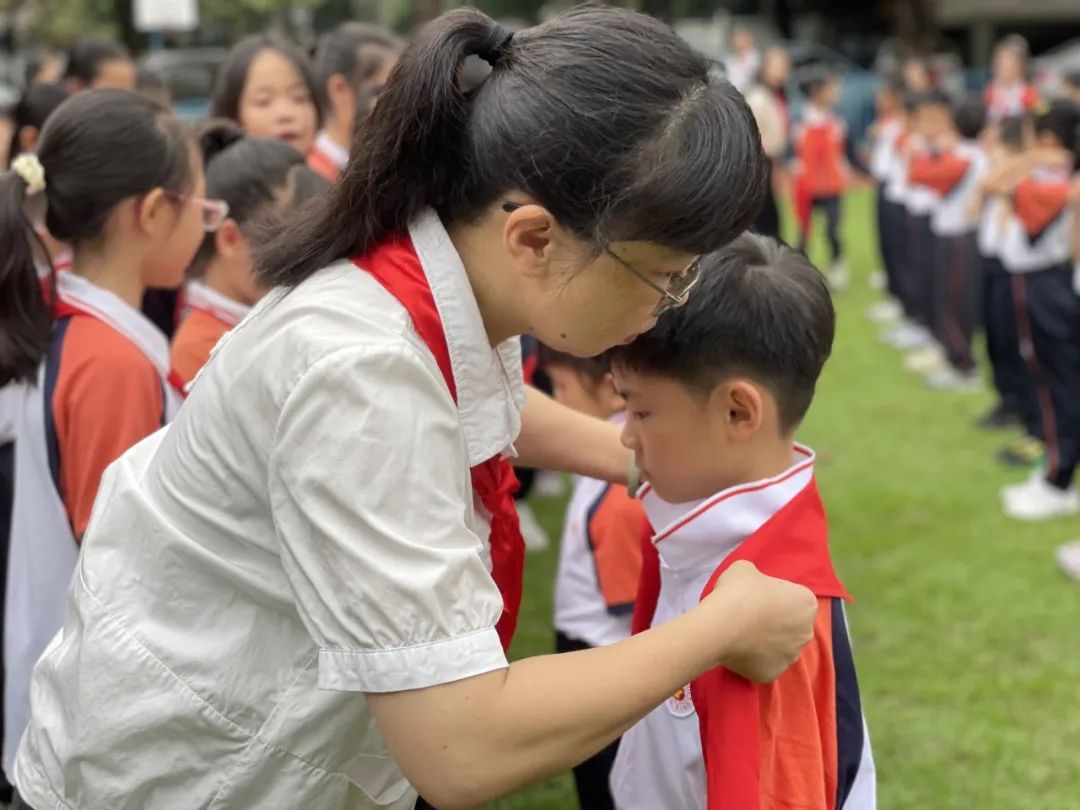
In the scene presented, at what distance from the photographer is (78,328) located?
2.37 metres

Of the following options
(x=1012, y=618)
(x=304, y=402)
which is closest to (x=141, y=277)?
(x=304, y=402)

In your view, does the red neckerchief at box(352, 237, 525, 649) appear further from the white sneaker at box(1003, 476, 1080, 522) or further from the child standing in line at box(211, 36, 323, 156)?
the white sneaker at box(1003, 476, 1080, 522)

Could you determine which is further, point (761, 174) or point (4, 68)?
point (4, 68)

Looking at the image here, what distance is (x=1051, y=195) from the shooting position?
19.7ft

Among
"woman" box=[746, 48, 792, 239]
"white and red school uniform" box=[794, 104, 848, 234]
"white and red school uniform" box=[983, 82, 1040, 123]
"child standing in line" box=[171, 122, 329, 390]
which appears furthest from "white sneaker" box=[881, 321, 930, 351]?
"child standing in line" box=[171, 122, 329, 390]

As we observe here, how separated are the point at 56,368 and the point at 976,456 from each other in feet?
17.1

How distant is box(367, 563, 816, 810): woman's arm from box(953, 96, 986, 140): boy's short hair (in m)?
7.92

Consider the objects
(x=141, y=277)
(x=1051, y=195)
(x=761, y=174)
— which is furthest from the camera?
(x=1051, y=195)

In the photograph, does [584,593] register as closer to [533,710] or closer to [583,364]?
[583,364]

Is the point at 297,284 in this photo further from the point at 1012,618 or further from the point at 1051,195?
the point at 1051,195

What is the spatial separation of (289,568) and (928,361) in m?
7.58

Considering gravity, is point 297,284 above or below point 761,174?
below

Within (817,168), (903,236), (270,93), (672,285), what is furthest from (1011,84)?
(672,285)

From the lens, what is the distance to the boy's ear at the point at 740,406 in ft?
5.93
